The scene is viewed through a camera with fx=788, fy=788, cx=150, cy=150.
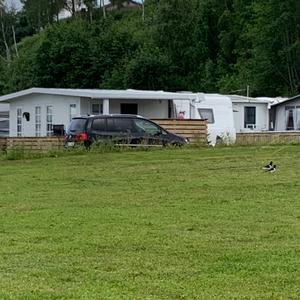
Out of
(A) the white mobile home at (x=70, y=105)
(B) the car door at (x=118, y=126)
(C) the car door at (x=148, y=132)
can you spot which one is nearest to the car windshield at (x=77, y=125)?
(B) the car door at (x=118, y=126)

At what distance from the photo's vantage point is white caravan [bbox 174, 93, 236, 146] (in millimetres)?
31844

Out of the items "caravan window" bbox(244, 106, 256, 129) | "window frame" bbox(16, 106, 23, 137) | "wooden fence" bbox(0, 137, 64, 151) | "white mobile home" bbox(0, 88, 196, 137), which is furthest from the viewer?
"caravan window" bbox(244, 106, 256, 129)

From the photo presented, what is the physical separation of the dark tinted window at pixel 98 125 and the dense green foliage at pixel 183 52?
3035 centimetres

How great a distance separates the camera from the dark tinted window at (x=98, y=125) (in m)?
25.8

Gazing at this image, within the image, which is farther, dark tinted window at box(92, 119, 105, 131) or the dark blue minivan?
dark tinted window at box(92, 119, 105, 131)

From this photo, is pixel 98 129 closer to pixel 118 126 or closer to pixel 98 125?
pixel 98 125

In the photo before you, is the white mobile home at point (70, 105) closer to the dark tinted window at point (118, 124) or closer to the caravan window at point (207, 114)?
the caravan window at point (207, 114)

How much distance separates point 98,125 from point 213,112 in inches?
307

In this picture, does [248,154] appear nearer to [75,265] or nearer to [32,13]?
[75,265]

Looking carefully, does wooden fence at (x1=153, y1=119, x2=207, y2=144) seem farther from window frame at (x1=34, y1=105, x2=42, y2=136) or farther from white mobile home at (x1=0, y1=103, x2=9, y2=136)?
white mobile home at (x1=0, y1=103, x2=9, y2=136)

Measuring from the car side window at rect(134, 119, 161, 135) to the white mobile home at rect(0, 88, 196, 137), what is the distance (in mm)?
5459

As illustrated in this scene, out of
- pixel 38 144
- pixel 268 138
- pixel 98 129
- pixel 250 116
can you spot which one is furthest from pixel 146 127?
pixel 250 116

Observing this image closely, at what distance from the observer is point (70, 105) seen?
32469 millimetres

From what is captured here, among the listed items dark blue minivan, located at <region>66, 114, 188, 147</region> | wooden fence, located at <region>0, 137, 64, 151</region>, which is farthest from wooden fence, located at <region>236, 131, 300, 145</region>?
wooden fence, located at <region>0, 137, 64, 151</region>
